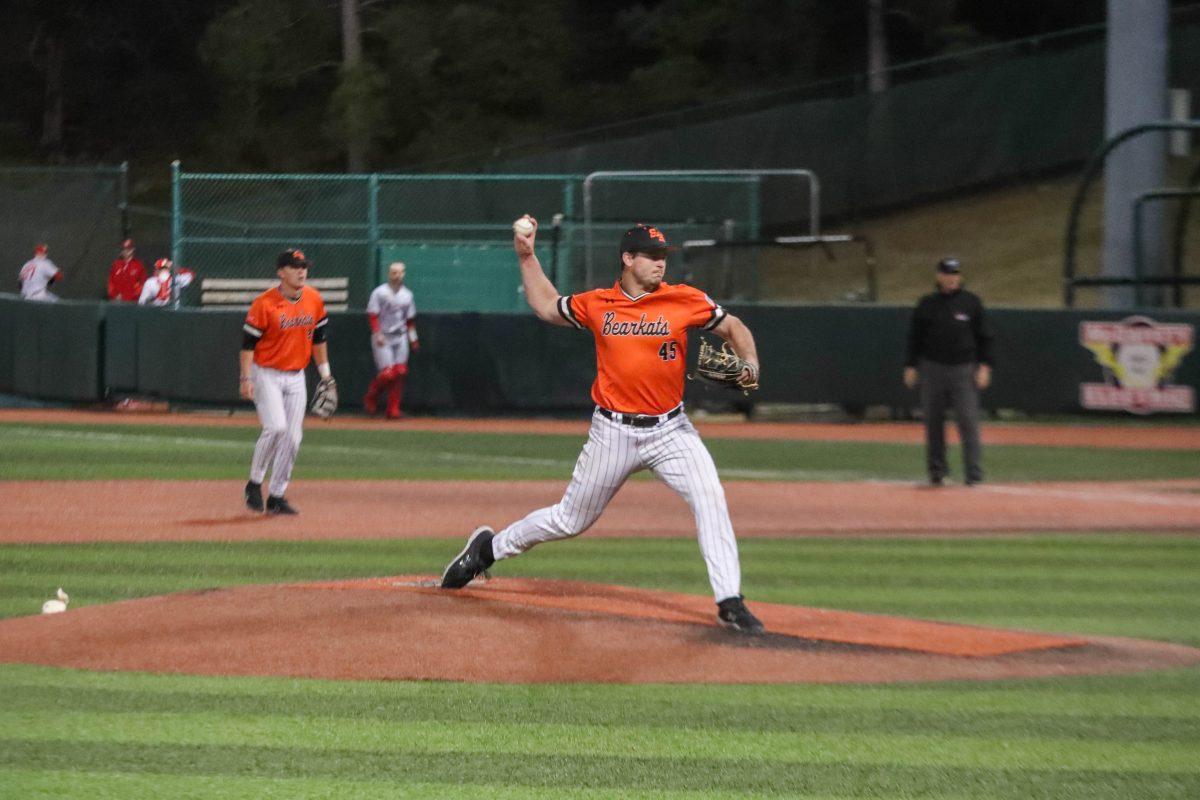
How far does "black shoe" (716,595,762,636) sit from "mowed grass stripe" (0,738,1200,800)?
2.09m

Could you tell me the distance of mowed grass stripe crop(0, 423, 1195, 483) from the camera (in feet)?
54.5

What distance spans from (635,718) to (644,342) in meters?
2.09

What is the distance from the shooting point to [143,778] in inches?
224

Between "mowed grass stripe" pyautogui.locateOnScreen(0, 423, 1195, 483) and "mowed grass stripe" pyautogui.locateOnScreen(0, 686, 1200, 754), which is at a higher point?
"mowed grass stripe" pyautogui.locateOnScreen(0, 423, 1195, 483)

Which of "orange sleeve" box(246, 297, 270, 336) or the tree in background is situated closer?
"orange sleeve" box(246, 297, 270, 336)

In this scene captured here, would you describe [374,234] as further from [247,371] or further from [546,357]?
[247,371]

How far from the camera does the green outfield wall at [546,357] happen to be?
20953mm

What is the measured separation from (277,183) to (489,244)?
8801 millimetres

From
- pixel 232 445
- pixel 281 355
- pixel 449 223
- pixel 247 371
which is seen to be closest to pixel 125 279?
pixel 449 223

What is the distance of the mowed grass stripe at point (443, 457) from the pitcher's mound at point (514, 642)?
7414mm

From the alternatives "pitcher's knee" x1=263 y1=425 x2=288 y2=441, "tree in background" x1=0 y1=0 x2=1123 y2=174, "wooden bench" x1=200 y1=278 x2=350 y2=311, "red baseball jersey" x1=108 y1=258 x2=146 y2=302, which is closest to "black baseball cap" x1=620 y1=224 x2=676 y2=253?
"pitcher's knee" x1=263 y1=425 x2=288 y2=441

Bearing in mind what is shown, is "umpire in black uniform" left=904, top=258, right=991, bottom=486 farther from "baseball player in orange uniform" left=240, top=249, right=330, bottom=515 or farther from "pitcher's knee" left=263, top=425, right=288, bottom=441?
"pitcher's knee" left=263, top=425, right=288, bottom=441

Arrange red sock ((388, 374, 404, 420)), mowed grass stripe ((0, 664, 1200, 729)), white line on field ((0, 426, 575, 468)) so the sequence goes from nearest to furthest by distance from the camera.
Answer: mowed grass stripe ((0, 664, 1200, 729))
white line on field ((0, 426, 575, 468))
red sock ((388, 374, 404, 420))

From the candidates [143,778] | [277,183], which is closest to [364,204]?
[277,183]
